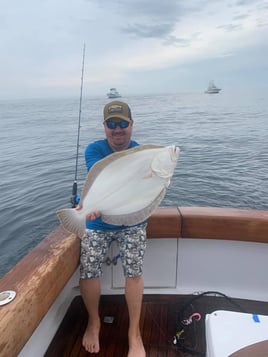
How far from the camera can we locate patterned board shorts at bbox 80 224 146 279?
2.08 metres

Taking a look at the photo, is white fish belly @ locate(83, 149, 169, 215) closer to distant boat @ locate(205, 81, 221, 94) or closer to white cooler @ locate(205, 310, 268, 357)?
white cooler @ locate(205, 310, 268, 357)

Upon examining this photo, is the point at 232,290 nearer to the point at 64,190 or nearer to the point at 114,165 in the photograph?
the point at 114,165

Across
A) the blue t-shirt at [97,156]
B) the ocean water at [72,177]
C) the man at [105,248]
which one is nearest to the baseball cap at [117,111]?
the man at [105,248]

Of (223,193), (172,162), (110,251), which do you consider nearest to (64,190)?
(223,193)

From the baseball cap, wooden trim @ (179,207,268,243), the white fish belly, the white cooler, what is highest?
the baseball cap

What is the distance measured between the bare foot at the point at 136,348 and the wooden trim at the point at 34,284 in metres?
0.59

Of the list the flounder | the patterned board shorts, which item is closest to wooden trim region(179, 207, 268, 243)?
the patterned board shorts

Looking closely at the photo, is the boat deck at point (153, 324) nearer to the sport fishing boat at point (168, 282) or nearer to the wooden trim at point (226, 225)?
the sport fishing boat at point (168, 282)

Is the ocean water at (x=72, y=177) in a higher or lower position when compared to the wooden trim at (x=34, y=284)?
lower

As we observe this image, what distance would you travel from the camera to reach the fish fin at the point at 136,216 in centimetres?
177

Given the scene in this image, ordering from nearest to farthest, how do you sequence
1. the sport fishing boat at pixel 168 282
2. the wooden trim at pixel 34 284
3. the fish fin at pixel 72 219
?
the wooden trim at pixel 34 284, the fish fin at pixel 72 219, the sport fishing boat at pixel 168 282

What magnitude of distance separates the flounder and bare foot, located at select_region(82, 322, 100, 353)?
0.78 meters

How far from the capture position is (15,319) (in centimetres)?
139

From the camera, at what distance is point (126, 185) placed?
169cm
